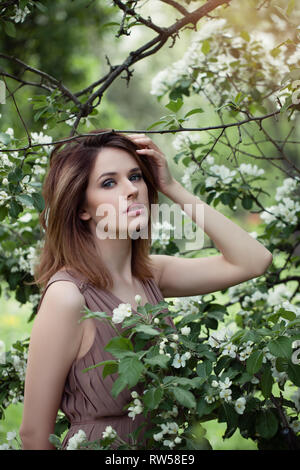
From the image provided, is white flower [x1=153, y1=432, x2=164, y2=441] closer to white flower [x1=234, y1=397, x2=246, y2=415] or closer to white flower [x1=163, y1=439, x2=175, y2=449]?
white flower [x1=163, y1=439, x2=175, y2=449]

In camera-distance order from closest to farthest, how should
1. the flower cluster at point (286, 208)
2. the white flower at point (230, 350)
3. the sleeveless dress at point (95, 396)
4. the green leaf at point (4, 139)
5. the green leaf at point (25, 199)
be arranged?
the white flower at point (230, 350) → the sleeveless dress at point (95, 396) → the green leaf at point (25, 199) → the green leaf at point (4, 139) → the flower cluster at point (286, 208)

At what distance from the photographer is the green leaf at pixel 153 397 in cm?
134

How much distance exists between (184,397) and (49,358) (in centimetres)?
53

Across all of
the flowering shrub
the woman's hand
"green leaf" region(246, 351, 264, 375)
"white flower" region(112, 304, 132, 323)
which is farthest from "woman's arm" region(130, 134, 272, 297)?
"white flower" region(112, 304, 132, 323)

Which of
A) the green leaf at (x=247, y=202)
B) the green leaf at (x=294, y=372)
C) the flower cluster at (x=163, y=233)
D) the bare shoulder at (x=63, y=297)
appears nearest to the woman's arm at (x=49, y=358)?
the bare shoulder at (x=63, y=297)

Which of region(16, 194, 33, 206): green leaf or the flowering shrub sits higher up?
region(16, 194, 33, 206): green leaf

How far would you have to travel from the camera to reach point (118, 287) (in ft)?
6.52

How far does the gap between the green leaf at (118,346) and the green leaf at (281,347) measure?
388 millimetres

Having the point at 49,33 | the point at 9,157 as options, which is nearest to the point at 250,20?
the point at 9,157

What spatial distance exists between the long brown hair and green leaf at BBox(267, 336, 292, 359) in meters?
0.64

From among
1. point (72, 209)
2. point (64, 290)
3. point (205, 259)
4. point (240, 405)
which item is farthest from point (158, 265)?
point (240, 405)

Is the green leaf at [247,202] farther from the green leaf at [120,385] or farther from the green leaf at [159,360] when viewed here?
the green leaf at [120,385]

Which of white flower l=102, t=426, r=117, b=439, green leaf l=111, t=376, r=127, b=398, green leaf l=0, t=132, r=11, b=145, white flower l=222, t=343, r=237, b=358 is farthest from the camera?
green leaf l=0, t=132, r=11, b=145

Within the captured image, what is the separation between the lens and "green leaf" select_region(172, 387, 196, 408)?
1.31m
